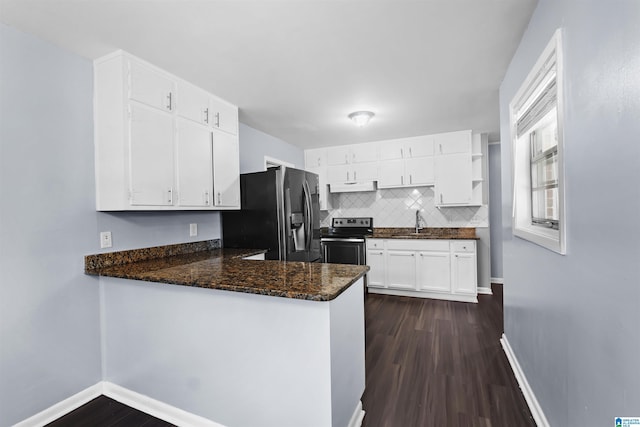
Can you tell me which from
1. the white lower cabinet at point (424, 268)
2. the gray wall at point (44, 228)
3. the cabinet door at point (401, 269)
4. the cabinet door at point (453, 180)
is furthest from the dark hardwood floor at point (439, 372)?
the gray wall at point (44, 228)

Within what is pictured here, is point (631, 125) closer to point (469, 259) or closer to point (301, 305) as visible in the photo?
point (301, 305)

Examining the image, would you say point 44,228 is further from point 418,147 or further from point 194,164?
point 418,147

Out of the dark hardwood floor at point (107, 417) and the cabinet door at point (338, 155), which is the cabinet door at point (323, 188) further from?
the dark hardwood floor at point (107, 417)

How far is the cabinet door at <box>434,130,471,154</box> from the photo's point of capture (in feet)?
13.3

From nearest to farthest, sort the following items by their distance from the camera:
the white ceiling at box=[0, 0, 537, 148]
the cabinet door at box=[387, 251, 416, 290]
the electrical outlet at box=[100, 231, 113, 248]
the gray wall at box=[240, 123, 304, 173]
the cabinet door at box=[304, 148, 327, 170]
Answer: the white ceiling at box=[0, 0, 537, 148] → the electrical outlet at box=[100, 231, 113, 248] → the gray wall at box=[240, 123, 304, 173] → the cabinet door at box=[387, 251, 416, 290] → the cabinet door at box=[304, 148, 327, 170]

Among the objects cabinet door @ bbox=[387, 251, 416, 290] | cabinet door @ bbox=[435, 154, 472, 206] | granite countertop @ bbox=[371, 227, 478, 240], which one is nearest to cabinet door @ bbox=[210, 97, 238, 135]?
granite countertop @ bbox=[371, 227, 478, 240]

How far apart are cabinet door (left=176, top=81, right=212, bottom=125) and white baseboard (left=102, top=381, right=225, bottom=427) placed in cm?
205

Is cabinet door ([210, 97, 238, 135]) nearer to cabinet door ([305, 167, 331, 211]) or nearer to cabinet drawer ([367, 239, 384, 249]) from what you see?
cabinet door ([305, 167, 331, 211])

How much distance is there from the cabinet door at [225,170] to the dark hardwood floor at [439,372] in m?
1.91

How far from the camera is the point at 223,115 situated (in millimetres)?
2822

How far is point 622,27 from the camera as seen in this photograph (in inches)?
33.5

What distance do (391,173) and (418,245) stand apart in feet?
3.82

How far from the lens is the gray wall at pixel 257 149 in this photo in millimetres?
3557

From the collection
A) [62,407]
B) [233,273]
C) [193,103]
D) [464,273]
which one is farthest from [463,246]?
[62,407]
